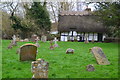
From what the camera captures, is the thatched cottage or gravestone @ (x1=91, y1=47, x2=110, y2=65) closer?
gravestone @ (x1=91, y1=47, x2=110, y2=65)

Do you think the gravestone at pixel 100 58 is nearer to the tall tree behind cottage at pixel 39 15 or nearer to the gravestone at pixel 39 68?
the gravestone at pixel 39 68

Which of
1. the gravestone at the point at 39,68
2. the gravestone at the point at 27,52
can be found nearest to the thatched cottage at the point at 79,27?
the gravestone at the point at 27,52

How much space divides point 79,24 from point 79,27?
0.43 m

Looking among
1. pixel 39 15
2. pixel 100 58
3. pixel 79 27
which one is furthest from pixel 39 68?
pixel 39 15

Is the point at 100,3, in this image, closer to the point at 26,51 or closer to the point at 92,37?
the point at 92,37

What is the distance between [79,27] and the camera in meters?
27.9

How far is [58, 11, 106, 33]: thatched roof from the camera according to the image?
27938 millimetres

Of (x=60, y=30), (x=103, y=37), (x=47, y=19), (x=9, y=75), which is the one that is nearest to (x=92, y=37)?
(x=103, y=37)

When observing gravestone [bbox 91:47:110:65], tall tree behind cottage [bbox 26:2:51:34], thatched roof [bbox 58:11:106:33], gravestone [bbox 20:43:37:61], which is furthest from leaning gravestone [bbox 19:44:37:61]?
A: tall tree behind cottage [bbox 26:2:51:34]

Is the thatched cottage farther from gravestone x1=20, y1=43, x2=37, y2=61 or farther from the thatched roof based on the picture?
gravestone x1=20, y1=43, x2=37, y2=61

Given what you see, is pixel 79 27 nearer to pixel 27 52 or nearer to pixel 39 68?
pixel 27 52

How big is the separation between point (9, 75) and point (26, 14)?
24316 millimetres

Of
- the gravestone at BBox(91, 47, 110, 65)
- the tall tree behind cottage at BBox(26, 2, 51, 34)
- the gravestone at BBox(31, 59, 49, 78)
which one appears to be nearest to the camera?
the gravestone at BBox(31, 59, 49, 78)

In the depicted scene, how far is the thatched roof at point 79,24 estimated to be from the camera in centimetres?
2794
